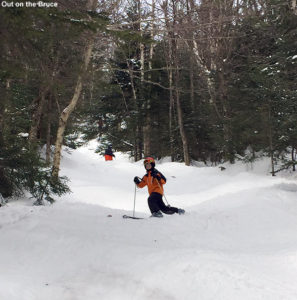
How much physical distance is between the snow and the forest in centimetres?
235

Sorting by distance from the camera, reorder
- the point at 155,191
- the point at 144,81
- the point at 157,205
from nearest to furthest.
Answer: the point at 157,205, the point at 155,191, the point at 144,81

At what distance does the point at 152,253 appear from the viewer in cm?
520

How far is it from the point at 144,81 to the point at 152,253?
49.9ft

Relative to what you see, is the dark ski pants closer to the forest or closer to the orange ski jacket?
the orange ski jacket

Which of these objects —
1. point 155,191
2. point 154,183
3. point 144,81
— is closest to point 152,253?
point 155,191

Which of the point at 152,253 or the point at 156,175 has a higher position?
the point at 156,175

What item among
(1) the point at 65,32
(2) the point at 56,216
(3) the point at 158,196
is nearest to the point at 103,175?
(3) the point at 158,196

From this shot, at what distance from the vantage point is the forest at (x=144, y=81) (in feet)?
16.2

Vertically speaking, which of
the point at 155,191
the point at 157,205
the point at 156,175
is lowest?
the point at 157,205

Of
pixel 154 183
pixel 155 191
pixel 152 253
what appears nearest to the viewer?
pixel 152 253

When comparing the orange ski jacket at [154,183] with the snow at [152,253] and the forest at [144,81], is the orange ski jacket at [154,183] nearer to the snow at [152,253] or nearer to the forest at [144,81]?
the snow at [152,253]

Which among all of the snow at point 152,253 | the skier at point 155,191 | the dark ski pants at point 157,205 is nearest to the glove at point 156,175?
the skier at point 155,191

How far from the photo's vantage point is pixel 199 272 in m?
4.41

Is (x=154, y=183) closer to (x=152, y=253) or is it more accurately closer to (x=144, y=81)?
(x=152, y=253)
